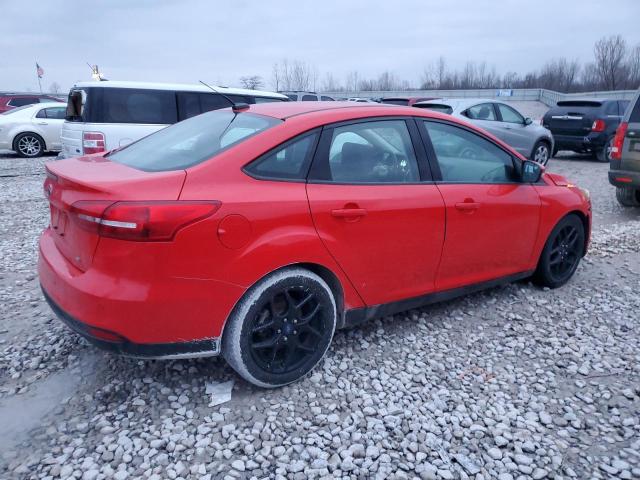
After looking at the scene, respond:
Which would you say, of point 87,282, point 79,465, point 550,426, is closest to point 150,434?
point 79,465

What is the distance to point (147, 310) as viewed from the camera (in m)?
2.40

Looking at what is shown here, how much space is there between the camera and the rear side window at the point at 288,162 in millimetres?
2736

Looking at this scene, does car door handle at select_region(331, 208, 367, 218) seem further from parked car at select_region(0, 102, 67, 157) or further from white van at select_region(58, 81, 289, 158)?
parked car at select_region(0, 102, 67, 157)

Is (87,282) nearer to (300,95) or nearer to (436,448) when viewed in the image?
(436,448)

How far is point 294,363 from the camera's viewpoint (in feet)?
9.67

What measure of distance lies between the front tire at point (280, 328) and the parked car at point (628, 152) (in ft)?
18.9

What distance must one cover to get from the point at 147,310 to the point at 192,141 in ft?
3.76

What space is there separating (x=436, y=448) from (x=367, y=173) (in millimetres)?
1612

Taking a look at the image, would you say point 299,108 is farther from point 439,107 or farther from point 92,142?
point 439,107

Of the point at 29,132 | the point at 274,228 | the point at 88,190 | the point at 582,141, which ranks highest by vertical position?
the point at 88,190

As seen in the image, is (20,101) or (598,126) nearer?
(598,126)

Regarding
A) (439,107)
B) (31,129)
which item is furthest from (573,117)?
(31,129)

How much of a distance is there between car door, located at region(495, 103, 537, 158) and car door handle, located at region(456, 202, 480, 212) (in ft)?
26.9

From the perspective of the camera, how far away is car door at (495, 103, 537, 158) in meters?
11.1
